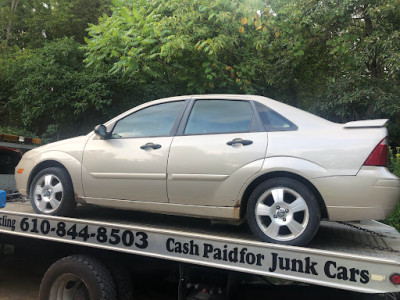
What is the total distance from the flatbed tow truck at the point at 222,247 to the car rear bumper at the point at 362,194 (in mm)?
276

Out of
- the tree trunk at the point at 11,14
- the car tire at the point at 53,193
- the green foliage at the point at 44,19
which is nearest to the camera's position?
the car tire at the point at 53,193

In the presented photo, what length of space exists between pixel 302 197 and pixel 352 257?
2.00ft

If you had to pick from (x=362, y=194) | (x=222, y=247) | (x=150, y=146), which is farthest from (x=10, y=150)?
(x=362, y=194)

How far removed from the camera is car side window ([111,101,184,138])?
3713mm

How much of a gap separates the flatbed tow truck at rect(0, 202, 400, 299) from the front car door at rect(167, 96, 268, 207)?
1.17 feet

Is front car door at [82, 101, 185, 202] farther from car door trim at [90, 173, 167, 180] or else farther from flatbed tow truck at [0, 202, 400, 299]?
flatbed tow truck at [0, 202, 400, 299]

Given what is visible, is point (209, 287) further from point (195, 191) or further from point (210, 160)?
point (210, 160)

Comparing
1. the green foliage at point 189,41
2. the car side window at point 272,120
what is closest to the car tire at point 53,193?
the car side window at point 272,120

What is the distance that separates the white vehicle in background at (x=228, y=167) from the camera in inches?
111

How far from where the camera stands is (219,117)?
3520mm

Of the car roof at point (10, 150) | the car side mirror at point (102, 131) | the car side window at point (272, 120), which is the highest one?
the car side window at point (272, 120)

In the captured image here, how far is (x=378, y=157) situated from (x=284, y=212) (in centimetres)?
80

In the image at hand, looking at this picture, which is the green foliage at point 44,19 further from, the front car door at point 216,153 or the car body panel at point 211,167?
the car body panel at point 211,167

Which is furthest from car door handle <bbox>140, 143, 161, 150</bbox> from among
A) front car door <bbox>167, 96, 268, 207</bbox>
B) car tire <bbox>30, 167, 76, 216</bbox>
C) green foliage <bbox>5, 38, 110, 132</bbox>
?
green foliage <bbox>5, 38, 110, 132</bbox>
